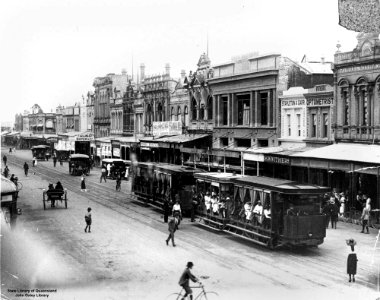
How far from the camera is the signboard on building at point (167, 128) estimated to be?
177 ft

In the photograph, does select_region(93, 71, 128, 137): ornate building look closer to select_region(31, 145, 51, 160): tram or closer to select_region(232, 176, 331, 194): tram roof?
select_region(31, 145, 51, 160): tram

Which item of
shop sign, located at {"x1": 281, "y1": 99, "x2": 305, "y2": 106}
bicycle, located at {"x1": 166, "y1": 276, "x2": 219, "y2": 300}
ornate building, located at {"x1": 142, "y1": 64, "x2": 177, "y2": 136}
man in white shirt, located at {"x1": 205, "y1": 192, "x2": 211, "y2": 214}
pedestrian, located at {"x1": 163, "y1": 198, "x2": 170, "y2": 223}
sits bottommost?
bicycle, located at {"x1": 166, "y1": 276, "x2": 219, "y2": 300}

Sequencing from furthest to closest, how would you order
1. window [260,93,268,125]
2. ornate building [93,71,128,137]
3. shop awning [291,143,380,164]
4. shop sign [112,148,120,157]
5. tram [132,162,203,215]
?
ornate building [93,71,128,137] → shop sign [112,148,120,157] → window [260,93,268,125] → tram [132,162,203,215] → shop awning [291,143,380,164]

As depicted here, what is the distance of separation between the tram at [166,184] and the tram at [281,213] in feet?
20.1

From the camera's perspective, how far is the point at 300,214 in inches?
807

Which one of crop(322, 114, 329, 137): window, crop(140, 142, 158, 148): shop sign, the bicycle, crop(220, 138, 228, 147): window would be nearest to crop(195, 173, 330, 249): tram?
the bicycle

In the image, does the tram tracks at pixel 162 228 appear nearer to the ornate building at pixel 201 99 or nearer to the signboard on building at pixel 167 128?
the signboard on building at pixel 167 128

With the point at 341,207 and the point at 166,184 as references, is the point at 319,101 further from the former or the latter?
the point at 166,184

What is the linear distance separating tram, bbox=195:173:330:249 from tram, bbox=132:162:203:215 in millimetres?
6141

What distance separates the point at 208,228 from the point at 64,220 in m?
7.55

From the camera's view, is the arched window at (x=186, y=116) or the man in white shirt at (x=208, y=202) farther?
the arched window at (x=186, y=116)

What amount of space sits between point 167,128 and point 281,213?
114ft

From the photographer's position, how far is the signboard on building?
5407 cm

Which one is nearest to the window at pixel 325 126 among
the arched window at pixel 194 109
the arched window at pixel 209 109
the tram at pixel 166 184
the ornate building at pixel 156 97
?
the tram at pixel 166 184
